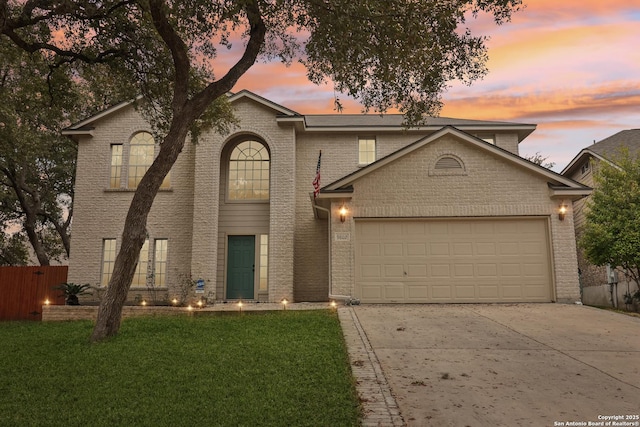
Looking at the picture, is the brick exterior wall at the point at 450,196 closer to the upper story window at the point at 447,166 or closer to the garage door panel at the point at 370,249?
the upper story window at the point at 447,166

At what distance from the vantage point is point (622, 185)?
14.6 meters

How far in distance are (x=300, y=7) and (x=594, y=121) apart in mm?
15229

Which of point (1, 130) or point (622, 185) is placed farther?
point (1, 130)

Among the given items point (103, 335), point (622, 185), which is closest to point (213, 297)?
point (103, 335)

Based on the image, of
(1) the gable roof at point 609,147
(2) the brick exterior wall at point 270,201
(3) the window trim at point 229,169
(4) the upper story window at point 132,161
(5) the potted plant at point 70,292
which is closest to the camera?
(5) the potted plant at point 70,292

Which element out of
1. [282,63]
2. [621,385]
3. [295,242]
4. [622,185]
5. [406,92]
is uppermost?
[282,63]

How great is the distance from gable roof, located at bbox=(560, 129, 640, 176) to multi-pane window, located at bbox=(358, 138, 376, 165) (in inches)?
338

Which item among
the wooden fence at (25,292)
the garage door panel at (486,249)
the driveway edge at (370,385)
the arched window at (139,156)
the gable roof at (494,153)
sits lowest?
the driveway edge at (370,385)

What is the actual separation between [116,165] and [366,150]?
30.5ft

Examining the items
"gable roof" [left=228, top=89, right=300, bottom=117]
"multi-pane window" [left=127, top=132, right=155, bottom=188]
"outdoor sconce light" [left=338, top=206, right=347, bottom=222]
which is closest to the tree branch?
"outdoor sconce light" [left=338, top=206, right=347, bottom=222]

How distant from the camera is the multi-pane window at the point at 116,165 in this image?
17.2 m

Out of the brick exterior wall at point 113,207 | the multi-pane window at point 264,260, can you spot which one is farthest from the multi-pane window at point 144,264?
the multi-pane window at point 264,260

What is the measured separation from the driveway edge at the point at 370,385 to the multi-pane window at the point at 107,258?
10.9 meters

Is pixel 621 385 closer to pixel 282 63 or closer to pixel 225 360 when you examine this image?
pixel 225 360
